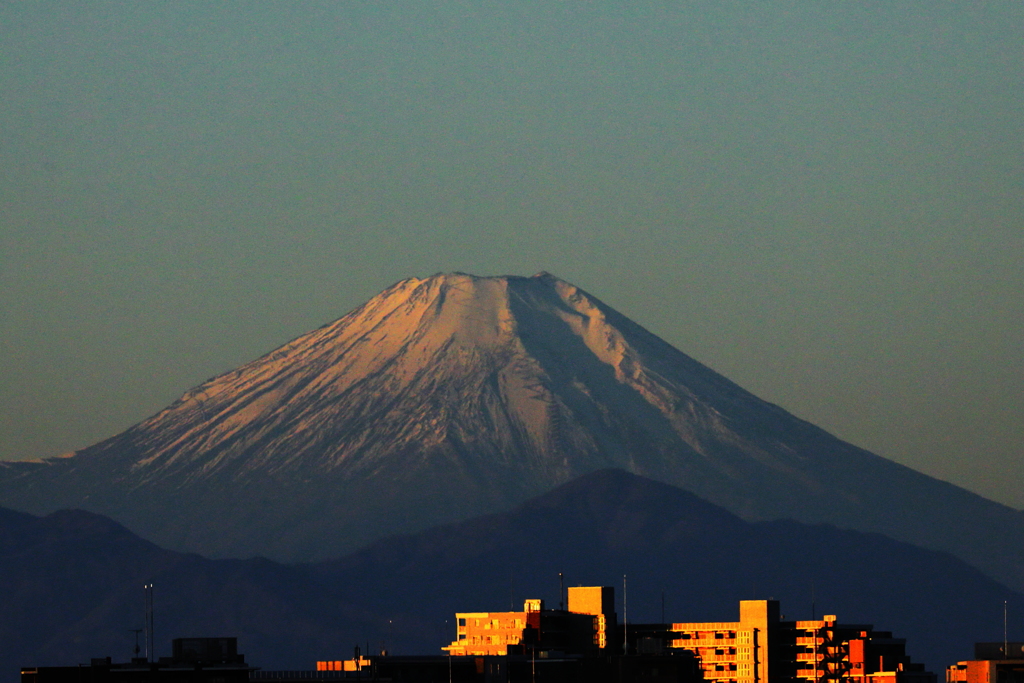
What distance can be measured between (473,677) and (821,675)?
53831 mm

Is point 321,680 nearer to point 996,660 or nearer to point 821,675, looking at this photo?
point 996,660

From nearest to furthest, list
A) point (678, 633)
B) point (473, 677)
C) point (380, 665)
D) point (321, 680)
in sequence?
1. point (321, 680)
2. point (473, 677)
3. point (380, 665)
4. point (678, 633)

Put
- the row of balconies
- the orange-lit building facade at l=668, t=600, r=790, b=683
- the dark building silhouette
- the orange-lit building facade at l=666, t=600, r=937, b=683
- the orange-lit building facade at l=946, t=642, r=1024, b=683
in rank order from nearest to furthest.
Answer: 1. the dark building silhouette
2. the orange-lit building facade at l=946, t=642, r=1024, b=683
3. the orange-lit building facade at l=666, t=600, r=937, b=683
4. the orange-lit building facade at l=668, t=600, r=790, b=683
5. the row of balconies

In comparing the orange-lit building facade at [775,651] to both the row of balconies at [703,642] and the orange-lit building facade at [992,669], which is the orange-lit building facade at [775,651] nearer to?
the row of balconies at [703,642]

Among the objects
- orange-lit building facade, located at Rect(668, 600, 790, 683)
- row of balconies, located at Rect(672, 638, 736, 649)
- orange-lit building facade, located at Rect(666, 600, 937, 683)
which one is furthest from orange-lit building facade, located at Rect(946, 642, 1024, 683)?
row of balconies, located at Rect(672, 638, 736, 649)

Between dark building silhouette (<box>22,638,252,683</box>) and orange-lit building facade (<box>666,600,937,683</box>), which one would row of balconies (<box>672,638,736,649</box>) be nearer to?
orange-lit building facade (<box>666,600,937,683</box>)

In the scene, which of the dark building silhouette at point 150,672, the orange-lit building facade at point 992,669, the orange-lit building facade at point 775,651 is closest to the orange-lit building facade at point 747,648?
the orange-lit building facade at point 775,651

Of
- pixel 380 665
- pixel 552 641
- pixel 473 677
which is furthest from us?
pixel 552 641

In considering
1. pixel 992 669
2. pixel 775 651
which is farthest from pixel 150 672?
pixel 775 651

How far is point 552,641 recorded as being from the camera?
156875mm

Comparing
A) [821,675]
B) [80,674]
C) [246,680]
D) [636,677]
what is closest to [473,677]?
[636,677]

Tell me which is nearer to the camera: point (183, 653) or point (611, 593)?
point (183, 653)

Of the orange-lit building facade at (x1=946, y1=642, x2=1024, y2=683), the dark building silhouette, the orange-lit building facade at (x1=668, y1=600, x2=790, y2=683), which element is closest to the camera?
the dark building silhouette

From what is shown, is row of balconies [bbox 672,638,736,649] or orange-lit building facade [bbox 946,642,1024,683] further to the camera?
row of balconies [bbox 672,638,736,649]
